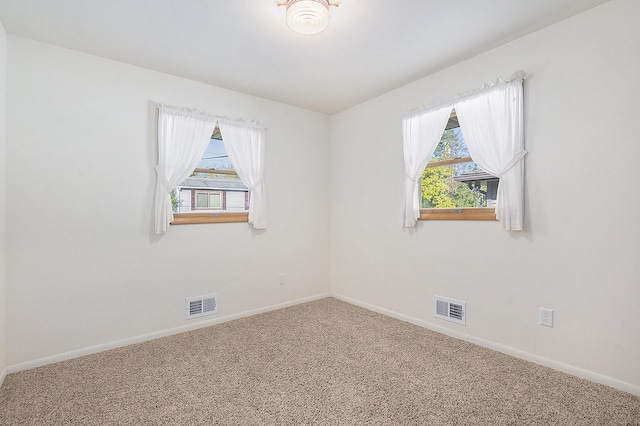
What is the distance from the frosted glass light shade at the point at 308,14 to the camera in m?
1.90

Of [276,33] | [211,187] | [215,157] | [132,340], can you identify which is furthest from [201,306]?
[276,33]

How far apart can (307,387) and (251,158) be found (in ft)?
7.96

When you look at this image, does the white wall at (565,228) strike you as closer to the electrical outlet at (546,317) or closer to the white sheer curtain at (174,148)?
the electrical outlet at (546,317)

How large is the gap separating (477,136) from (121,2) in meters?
2.81

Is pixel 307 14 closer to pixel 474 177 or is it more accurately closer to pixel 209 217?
pixel 474 177

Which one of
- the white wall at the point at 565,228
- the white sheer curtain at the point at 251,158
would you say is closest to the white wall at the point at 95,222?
the white sheer curtain at the point at 251,158

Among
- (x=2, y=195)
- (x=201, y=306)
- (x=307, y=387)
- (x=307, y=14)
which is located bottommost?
(x=307, y=387)

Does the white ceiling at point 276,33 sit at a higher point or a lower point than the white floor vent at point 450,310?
higher

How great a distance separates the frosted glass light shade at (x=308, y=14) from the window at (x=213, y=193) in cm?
179

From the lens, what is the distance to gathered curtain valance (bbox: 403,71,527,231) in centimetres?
244

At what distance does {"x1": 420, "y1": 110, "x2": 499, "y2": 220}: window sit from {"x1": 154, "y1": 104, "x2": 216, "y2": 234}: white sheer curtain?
2.35 metres

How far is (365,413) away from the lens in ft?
5.98

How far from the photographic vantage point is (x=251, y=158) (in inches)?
141

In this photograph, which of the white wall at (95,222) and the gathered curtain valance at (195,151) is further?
the gathered curtain valance at (195,151)
